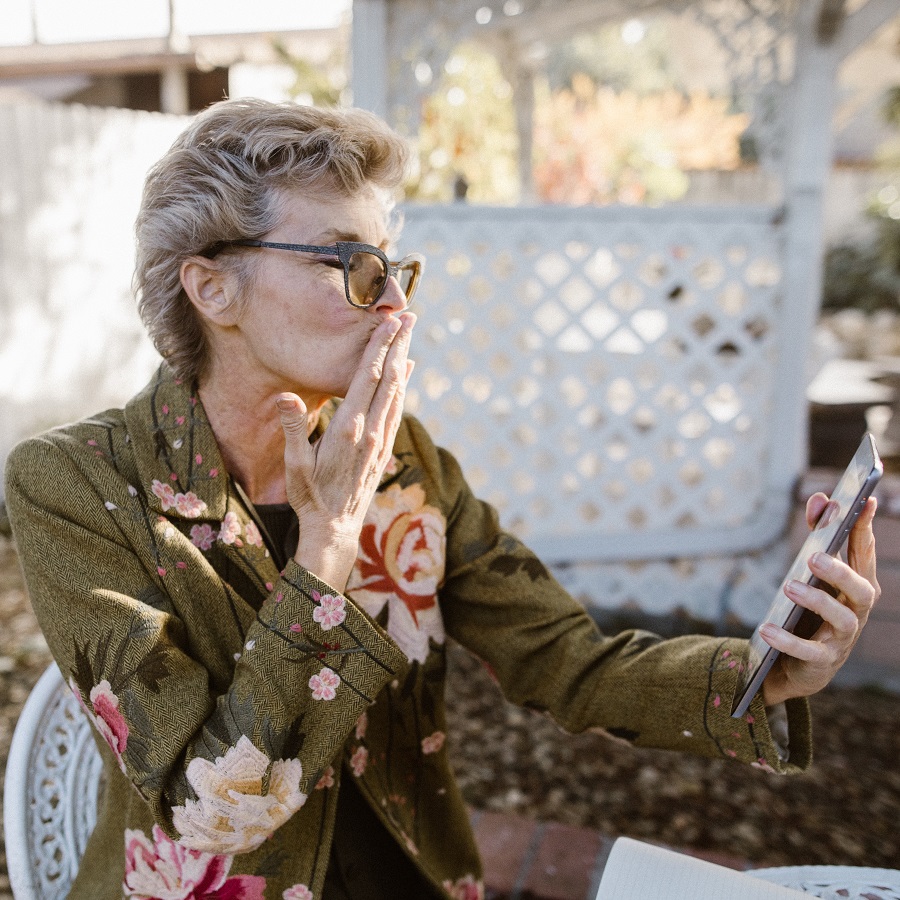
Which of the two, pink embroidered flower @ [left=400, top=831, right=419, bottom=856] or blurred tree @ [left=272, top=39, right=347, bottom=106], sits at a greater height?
blurred tree @ [left=272, top=39, right=347, bottom=106]

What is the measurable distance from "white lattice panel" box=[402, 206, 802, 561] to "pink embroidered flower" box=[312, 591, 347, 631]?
2.97 meters

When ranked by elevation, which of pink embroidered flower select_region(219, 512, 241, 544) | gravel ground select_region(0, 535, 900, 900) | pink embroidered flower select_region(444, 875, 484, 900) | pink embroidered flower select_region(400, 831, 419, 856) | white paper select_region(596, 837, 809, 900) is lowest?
gravel ground select_region(0, 535, 900, 900)

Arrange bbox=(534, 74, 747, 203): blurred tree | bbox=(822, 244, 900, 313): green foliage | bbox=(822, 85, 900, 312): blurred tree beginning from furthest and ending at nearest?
bbox=(822, 244, 900, 313): green foliage < bbox=(822, 85, 900, 312): blurred tree < bbox=(534, 74, 747, 203): blurred tree

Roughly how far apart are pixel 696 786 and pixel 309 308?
7.38 ft

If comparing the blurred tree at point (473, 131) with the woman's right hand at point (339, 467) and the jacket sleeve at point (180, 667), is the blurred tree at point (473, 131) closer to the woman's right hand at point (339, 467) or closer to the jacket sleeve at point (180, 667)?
the woman's right hand at point (339, 467)

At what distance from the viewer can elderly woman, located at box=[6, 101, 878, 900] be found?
120 cm

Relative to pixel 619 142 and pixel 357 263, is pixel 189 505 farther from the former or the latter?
→ pixel 619 142

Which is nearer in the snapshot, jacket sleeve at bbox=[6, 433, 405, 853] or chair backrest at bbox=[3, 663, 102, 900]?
jacket sleeve at bbox=[6, 433, 405, 853]

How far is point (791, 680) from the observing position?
130 centimetres

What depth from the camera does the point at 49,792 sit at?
4.86ft

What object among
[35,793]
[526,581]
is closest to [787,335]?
[526,581]

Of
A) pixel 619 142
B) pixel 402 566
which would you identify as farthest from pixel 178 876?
pixel 619 142

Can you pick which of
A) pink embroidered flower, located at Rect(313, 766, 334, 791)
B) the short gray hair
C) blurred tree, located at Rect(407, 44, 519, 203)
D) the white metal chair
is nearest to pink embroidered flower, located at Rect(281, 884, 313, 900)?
pink embroidered flower, located at Rect(313, 766, 334, 791)

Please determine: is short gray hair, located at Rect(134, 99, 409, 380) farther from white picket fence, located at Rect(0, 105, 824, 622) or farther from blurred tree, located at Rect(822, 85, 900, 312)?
blurred tree, located at Rect(822, 85, 900, 312)
